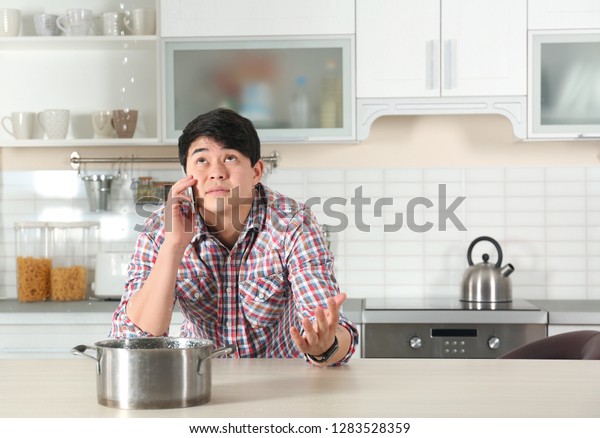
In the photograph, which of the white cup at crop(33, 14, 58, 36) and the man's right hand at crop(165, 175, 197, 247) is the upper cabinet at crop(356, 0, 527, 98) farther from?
the man's right hand at crop(165, 175, 197, 247)

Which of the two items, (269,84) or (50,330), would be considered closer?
(50,330)

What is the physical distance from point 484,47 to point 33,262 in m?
2.05

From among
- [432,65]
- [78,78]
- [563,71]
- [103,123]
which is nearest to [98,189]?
[103,123]

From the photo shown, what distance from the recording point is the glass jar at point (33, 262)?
3.73 m

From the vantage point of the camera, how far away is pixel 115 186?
13.0ft

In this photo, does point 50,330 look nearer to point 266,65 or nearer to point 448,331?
point 266,65

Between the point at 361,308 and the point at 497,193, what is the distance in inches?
35.1

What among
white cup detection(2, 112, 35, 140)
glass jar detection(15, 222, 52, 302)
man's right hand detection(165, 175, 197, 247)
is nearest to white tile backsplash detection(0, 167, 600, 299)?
glass jar detection(15, 222, 52, 302)

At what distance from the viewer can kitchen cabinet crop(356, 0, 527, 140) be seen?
3537 millimetres

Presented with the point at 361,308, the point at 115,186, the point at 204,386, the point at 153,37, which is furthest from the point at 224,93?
the point at 204,386

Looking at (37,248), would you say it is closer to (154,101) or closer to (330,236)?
(154,101)

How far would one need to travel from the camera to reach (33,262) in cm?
375

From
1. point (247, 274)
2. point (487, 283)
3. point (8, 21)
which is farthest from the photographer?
point (8, 21)

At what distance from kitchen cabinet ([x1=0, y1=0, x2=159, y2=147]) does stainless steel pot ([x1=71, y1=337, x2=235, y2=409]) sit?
2507 millimetres
